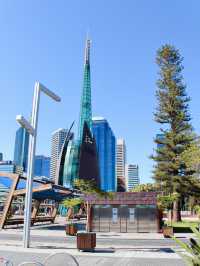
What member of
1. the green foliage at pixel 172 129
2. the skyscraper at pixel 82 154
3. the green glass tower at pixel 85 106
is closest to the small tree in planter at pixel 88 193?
the green foliage at pixel 172 129

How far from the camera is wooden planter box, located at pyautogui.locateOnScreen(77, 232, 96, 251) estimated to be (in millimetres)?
15945

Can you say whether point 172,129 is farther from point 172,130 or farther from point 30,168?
point 30,168

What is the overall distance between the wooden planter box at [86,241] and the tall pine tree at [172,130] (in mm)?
28121

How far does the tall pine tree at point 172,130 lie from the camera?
43125 millimetres

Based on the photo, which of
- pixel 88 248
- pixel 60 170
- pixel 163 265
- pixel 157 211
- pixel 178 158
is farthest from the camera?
pixel 60 170

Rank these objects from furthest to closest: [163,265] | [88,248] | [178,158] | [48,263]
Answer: [178,158]
[88,248]
[163,265]
[48,263]

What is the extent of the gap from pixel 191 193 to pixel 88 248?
30451mm

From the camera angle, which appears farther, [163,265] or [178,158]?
[178,158]

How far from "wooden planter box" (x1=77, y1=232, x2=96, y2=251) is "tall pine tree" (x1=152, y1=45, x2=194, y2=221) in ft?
92.3

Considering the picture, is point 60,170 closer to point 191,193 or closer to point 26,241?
point 191,193

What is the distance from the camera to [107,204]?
1144 inches

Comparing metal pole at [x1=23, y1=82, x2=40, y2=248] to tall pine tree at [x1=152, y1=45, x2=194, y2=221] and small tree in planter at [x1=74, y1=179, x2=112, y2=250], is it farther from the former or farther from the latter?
tall pine tree at [x1=152, y1=45, x2=194, y2=221]

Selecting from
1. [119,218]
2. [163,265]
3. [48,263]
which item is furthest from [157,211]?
[48,263]

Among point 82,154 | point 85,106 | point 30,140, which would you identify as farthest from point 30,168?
point 85,106
